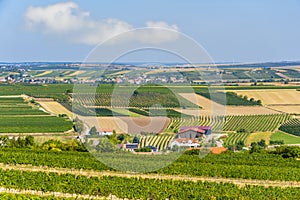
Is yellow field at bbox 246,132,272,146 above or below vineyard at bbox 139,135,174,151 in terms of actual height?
below

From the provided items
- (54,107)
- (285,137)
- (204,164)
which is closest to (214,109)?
(285,137)

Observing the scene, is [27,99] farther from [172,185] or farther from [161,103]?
[172,185]

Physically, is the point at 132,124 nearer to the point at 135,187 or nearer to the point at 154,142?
the point at 154,142

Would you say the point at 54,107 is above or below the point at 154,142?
below

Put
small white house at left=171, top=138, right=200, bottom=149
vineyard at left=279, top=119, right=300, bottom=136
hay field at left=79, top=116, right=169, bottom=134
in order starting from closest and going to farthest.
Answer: hay field at left=79, top=116, right=169, bottom=134
small white house at left=171, top=138, right=200, bottom=149
vineyard at left=279, top=119, right=300, bottom=136

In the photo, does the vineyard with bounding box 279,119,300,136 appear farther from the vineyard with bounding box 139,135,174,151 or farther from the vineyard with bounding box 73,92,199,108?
the vineyard with bounding box 139,135,174,151

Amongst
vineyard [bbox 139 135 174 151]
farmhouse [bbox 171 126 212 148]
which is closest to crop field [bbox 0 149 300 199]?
farmhouse [bbox 171 126 212 148]

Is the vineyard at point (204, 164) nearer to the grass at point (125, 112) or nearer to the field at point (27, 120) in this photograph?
the grass at point (125, 112)

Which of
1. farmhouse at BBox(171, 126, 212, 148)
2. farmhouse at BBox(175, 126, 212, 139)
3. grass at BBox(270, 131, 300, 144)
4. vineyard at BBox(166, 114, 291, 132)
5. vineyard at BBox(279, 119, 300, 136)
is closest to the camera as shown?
farmhouse at BBox(171, 126, 212, 148)
